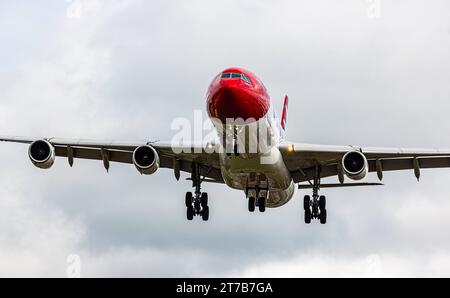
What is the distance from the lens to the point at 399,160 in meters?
52.1

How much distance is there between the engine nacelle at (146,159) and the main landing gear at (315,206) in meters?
9.26

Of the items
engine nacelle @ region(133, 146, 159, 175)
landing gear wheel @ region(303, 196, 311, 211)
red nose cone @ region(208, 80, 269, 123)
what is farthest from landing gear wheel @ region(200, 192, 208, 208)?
red nose cone @ region(208, 80, 269, 123)

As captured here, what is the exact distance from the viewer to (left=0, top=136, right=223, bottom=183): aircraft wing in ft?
160

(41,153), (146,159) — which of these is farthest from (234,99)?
(41,153)

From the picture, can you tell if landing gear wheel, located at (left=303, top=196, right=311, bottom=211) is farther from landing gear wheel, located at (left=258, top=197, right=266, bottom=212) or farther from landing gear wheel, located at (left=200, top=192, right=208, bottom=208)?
landing gear wheel, located at (left=200, top=192, right=208, bottom=208)

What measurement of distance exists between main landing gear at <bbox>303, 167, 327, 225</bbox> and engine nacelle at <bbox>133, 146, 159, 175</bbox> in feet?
30.4

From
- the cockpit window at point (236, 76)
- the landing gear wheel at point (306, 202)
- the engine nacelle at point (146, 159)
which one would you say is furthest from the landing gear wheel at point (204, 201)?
the cockpit window at point (236, 76)

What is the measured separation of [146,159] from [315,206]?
10.2 metres

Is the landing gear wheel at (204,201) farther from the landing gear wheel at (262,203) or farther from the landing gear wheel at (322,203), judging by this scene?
the landing gear wheel at (322,203)

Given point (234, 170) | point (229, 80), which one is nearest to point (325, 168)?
point (234, 170)

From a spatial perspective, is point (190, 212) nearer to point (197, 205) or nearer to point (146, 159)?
point (197, 205)

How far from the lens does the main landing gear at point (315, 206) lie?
52406 millimetres

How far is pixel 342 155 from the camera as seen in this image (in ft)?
160
